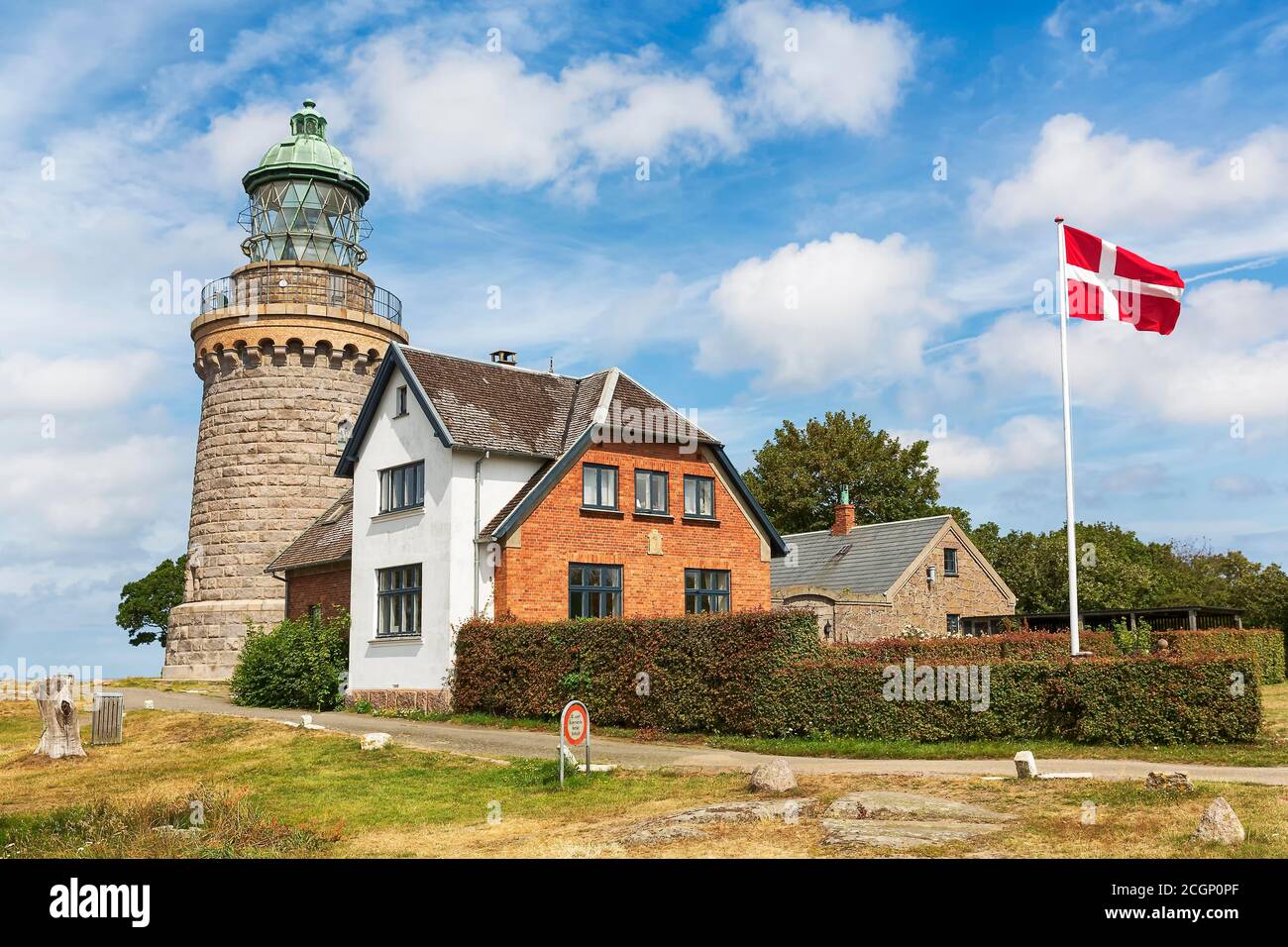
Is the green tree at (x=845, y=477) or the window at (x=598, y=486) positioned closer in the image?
the window at (x=598, y=486)

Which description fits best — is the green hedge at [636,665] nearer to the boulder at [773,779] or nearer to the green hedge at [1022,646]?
the green hedge at [1022,646]

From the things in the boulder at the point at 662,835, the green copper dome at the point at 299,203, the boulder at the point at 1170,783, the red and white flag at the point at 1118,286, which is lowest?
the boulder at the point at 662,835

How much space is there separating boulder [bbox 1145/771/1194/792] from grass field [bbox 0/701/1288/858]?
0.14 meters

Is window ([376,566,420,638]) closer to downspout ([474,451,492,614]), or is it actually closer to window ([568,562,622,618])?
downspout ([474,451,492,614])

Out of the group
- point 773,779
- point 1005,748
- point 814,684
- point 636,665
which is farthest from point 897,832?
point 636,665

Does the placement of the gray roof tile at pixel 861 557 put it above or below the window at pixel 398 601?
above

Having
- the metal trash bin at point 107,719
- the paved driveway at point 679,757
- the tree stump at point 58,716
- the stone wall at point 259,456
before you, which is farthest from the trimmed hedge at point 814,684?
the stone wall at point 259,456

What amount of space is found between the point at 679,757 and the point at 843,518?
94.6ft

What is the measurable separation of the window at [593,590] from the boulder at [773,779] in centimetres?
1498

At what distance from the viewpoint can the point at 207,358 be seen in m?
40.4

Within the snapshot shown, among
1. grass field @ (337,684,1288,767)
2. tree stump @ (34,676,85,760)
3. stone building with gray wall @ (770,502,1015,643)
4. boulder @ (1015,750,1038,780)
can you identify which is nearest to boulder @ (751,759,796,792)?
boulder @ (1015,750,1038,780)

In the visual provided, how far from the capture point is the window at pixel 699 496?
31.3 metres

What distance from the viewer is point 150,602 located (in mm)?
70125
